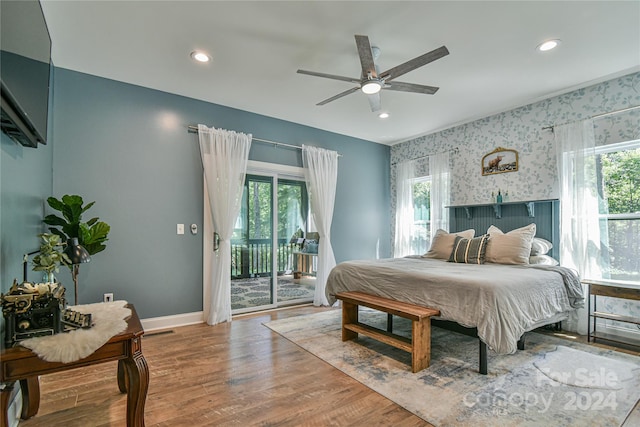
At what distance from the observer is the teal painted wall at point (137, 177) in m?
3.20

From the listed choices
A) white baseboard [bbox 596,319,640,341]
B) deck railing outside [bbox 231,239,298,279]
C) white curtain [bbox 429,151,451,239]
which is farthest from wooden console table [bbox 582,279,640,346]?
deck railing outside [bbox 231,239,298,279]

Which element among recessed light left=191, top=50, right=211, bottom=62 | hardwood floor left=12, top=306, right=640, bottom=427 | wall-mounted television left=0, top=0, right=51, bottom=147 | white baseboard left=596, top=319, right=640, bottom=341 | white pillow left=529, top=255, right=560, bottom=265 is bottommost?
hardwood floor left=12, top=306, right=640, bottom=427

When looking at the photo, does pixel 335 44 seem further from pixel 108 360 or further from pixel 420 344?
pixel 108 360

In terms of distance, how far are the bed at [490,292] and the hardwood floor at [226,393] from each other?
891 millimetres

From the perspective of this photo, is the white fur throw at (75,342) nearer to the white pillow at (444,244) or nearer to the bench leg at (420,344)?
the bench leg at (420,344)

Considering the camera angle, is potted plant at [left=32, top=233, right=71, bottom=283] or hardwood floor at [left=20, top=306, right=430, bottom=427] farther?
hardwood floor at [left=20, top=306, right=430, bottom=427]

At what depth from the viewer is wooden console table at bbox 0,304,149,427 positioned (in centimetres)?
128

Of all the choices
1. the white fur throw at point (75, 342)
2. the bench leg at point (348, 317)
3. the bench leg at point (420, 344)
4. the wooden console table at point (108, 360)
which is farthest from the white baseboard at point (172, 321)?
the bench leg at point (420, 344)

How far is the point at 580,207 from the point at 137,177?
198 inches

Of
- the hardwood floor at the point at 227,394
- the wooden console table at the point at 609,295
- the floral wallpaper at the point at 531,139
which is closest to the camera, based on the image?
the hardwood floor at the point at 227,394

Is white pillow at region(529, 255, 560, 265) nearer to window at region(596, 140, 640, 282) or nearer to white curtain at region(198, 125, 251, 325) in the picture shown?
window at region(596, 140, 640, 282)

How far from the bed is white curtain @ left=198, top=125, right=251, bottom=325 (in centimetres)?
160

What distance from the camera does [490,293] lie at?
2.32 meters

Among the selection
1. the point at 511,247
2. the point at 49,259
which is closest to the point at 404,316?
the point at 511,247
